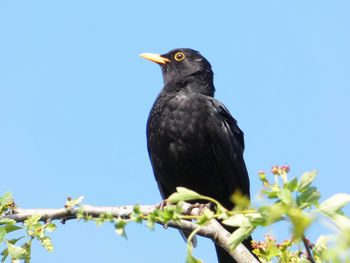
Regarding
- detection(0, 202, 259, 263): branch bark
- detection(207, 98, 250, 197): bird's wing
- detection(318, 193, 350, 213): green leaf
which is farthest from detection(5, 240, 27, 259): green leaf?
detection(207, 98, 250, 197): bird's wing

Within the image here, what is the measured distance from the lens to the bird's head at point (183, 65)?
6.79 m

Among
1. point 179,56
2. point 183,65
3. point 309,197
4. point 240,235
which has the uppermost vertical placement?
point 179,56

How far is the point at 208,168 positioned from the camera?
222 inches

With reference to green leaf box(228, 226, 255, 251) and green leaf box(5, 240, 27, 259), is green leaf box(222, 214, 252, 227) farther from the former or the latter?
green leaf box(5, 240, 27, 259)

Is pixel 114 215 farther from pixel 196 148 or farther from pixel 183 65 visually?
pixel 183 65

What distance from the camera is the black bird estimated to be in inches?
221

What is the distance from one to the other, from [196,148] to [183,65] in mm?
1835

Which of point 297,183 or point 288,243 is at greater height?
point 297,183

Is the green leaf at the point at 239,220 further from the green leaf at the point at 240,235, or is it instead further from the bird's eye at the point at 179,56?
the bird's eye at the point at 179,56

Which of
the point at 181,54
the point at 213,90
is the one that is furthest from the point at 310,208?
the point at 181,54

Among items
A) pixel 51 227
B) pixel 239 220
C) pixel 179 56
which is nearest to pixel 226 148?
pixel 179 56

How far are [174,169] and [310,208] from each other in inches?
162

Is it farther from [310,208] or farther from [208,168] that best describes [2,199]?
[208,168]

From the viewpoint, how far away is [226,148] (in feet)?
18.9
